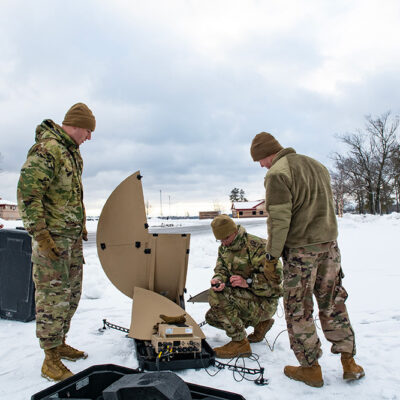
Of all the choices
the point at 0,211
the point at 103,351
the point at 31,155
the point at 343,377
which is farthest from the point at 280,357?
the point at 0,211

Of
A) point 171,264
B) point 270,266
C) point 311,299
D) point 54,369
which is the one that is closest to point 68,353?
point 54,369

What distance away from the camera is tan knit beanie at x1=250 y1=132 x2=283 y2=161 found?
10.0 feet

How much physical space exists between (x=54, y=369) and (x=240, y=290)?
1.81m

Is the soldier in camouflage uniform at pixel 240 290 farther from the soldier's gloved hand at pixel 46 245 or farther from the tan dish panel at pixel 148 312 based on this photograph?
the soldier's gloved hand at pixel 46 245

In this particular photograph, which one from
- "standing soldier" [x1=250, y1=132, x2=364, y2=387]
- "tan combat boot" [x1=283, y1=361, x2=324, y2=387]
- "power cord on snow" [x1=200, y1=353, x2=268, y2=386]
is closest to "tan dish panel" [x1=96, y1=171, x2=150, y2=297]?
"power cord on snow" [x1=200, y1=353, x2=268, y2=386]

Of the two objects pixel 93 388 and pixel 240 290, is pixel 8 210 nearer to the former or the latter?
pixel 240 290

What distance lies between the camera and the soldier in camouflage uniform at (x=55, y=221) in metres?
2.80

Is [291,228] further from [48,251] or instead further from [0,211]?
[0,211]

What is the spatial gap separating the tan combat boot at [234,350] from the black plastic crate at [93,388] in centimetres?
121

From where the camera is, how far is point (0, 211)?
161ft

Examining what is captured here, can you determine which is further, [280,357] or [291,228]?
[280,357]

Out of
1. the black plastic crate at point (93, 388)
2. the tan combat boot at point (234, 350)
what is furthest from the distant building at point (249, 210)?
the black plastic crate at point (93, 388)

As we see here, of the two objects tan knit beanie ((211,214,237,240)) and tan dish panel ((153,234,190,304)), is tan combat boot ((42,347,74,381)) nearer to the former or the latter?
tan dish panel ((153,234,190,304))

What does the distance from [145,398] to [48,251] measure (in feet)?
5.27
